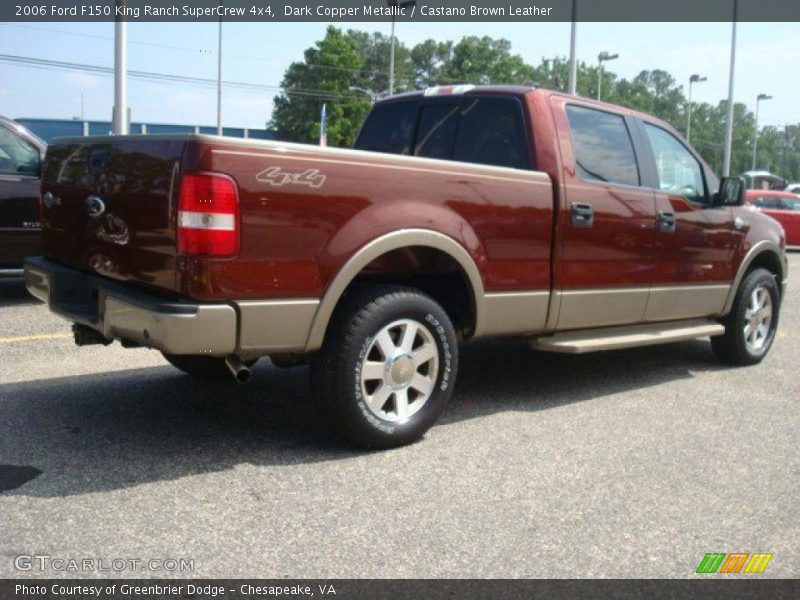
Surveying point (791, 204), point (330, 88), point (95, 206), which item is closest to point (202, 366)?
point (95, 206)

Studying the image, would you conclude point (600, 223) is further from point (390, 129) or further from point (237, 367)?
point (237, 367)

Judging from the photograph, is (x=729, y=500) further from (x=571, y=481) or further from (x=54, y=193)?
(x=54, y=193)

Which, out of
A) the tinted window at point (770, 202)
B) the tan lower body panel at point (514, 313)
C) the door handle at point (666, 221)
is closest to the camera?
the tan lower body panel at point (514, 313)

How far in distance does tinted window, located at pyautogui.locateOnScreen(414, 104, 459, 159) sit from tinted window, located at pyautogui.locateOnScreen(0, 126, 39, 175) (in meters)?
4.27

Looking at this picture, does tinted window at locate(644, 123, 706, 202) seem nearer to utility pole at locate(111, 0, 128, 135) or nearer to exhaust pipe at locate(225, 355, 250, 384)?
exhaust pipe at locate(225, 355, 250, 384)

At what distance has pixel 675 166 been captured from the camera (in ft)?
19.9

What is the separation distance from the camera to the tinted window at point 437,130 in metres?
5.50

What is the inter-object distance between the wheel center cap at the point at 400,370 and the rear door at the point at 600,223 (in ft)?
3.84

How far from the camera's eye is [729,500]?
3789mm

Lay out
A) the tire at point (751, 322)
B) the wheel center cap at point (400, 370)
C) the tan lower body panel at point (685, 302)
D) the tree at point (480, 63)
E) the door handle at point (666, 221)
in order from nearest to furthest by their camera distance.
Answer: the wheel center cap at point (400, 370) < the door handle at point (666, 221) < the tan lower body panel at point (685, 302) < the tire at point (751, 322) < the tree at point (480, 63)

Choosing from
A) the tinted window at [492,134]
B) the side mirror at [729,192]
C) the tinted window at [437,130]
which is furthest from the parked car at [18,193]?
the side mirror at [729,192]

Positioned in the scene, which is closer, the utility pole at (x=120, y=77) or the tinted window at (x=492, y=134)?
the tinted window at (x=492, y=134)

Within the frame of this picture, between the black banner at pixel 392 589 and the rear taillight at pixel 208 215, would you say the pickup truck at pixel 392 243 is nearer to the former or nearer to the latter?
the rear taillight at pixel 208 215

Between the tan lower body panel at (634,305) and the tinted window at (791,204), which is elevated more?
the tinted window at (791,204)
